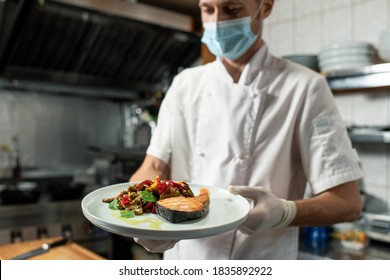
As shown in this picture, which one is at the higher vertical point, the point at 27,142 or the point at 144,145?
the point at 144,145

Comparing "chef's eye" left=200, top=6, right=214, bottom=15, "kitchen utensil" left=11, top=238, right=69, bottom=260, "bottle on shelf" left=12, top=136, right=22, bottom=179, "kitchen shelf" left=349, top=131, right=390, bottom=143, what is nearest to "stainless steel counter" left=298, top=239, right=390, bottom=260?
"kitchen shelf" left=349, top=131, right=390, bottom=143

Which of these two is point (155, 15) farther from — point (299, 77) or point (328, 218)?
point (328, 218)

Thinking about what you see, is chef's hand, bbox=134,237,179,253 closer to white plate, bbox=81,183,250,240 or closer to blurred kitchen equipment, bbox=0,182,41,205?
white plate, bbox=81,183,250,240

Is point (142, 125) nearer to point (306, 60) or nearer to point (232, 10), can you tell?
point (232, 10)

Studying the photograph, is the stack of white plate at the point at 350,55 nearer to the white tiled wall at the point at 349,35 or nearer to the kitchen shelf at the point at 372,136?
the white tiled wall at the point at 349,35

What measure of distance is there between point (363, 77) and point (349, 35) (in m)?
0.41

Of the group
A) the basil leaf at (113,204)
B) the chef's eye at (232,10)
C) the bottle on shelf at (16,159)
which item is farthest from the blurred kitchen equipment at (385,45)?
the bottle on shelf at (16,159)

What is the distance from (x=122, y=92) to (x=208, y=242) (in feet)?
6.46

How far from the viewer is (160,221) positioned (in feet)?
1.61

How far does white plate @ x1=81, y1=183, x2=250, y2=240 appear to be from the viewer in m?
0.44

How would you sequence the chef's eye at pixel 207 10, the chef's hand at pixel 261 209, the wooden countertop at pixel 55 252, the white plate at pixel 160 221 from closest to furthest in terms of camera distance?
the white plate at pixel 160 221, the chef's hand at pixel 261 209, the chef's eye at pixel 207 10, the wooden countertop at pixel 55 252

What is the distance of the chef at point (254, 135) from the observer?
0.69 meters

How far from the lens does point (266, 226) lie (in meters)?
0.60
